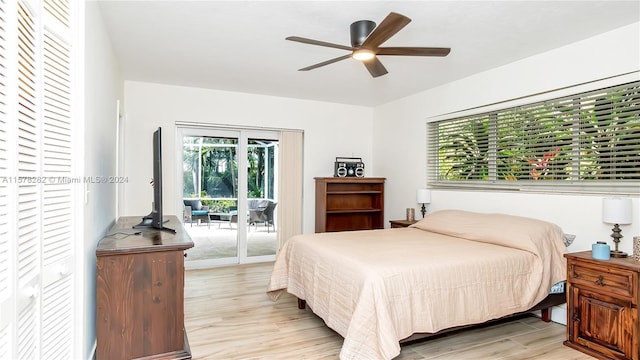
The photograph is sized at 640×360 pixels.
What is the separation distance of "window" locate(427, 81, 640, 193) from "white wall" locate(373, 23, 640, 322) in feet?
0.50

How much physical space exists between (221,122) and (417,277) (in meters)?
3.61

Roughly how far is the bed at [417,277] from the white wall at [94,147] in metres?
1.52

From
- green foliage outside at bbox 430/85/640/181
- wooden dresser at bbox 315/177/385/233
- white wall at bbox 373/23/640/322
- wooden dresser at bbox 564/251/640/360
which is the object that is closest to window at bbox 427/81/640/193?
green foliage outside at bbox 430/85/640/181

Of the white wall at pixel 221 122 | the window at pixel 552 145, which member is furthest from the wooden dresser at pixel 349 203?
the window at pixel 552 145

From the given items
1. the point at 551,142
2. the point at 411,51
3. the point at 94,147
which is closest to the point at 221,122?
the point at 94,147

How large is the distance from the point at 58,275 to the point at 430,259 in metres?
2.20

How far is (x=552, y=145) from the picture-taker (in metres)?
3.36

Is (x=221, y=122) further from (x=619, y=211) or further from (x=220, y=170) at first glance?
(x=619, y=211)

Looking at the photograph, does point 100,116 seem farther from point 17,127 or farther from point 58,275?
point 17,127

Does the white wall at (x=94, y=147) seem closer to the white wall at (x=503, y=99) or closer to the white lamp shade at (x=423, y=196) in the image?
the white wall at (x=503, y=99)

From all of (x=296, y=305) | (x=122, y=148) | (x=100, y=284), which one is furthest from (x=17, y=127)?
(x=122, y=148)

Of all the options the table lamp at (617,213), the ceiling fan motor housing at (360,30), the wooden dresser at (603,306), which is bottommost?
the wooden dresser at (603,306)

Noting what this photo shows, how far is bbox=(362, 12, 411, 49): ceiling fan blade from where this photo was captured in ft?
6.71

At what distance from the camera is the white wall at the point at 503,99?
9.45 feet
